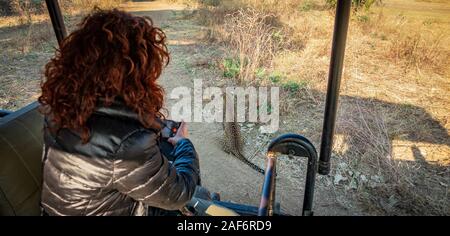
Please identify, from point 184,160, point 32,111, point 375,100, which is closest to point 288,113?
point 375,100

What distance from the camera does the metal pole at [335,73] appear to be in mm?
1259

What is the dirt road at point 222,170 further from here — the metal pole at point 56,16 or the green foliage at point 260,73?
the metal pole at point 56,16

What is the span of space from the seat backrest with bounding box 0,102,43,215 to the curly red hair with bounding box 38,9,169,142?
31cm

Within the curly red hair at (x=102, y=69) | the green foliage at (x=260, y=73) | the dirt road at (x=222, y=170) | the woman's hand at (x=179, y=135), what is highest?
the curly red hair at (x=102, y=69)

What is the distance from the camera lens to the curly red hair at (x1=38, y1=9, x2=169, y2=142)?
3.48 feet

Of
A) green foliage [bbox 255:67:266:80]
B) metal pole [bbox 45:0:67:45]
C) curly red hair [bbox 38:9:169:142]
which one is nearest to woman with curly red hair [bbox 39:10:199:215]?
curly red hair [bbox 38:9:169:142]

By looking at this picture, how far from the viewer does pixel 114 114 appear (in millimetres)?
1095

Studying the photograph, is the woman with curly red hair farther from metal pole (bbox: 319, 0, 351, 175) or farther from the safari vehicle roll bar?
metal pole (bbox: 319, 0, 351, 175)

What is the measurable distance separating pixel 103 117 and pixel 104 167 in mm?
176

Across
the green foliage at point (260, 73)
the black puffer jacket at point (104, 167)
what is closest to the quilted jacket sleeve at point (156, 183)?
the black puffer jacket at point (104, 167)

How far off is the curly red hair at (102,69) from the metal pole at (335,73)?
72 centimetres

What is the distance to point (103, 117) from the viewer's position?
1.10m

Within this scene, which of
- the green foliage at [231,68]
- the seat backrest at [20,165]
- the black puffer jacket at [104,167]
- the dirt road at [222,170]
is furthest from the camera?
the green foliage at [231,68]

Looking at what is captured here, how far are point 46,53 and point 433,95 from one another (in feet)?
21.6
